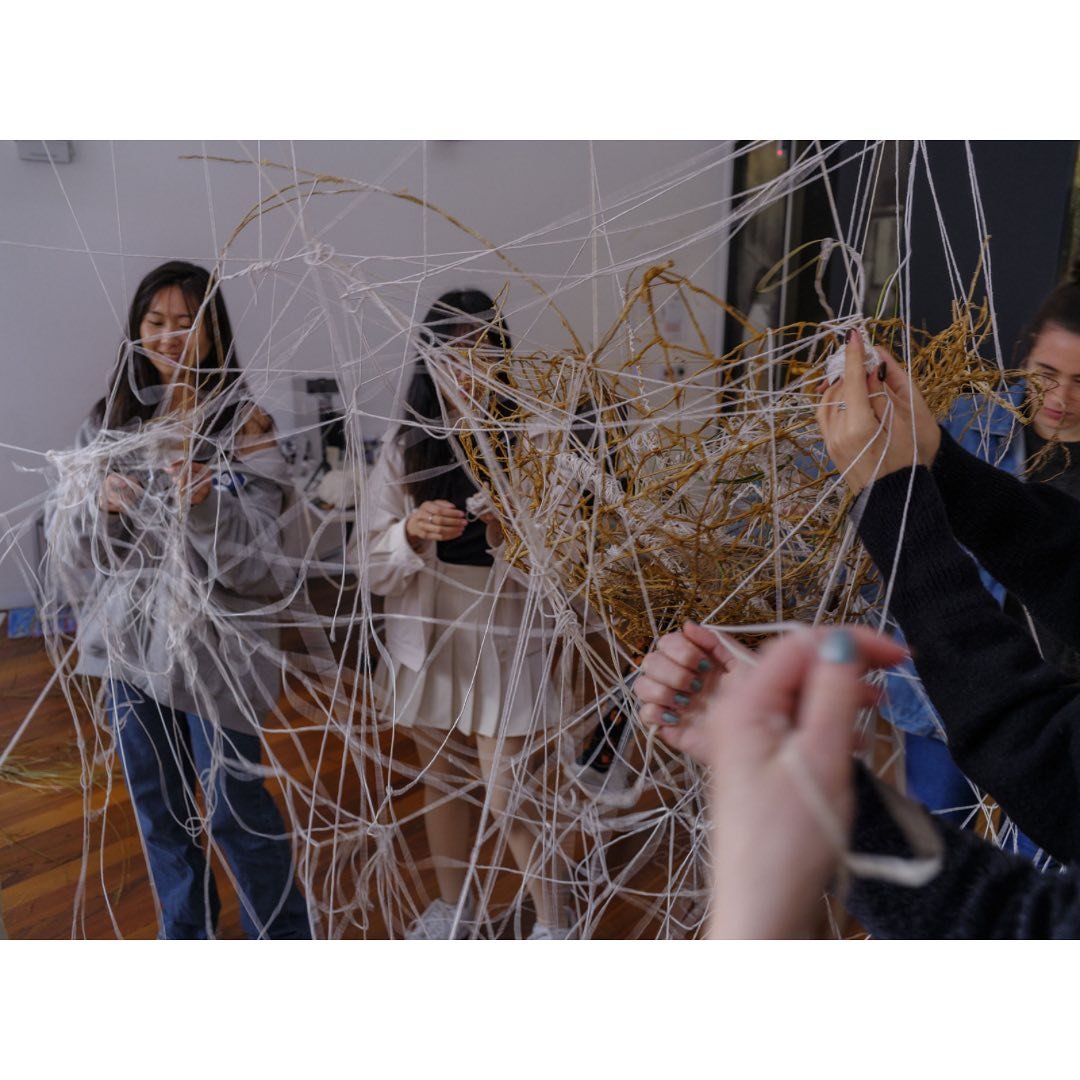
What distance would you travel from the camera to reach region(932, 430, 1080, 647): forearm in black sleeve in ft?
1.80

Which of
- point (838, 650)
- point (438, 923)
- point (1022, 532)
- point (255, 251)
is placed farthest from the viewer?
point (438, 923)

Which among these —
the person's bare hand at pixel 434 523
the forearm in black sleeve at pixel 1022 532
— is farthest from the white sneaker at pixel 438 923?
the forearm in black sleeve at pixel 1022 532

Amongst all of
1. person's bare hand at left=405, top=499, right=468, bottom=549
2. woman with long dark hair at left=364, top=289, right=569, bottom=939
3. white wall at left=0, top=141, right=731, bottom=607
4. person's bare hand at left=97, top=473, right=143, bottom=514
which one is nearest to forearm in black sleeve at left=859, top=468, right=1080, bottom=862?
white wall at left=0, top=141, right=731, bottom=607

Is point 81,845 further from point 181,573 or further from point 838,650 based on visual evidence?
point 838,650

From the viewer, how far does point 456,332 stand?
30.6 inches

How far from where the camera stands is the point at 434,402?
0.85 meters

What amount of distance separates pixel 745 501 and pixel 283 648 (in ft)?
1.59

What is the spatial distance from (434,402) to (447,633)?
0.26m

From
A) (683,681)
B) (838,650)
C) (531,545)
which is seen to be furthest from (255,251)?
(838,650)

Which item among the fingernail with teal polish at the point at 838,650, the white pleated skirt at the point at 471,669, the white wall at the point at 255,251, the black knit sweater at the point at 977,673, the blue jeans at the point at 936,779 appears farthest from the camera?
the blue jeans at the point at 936,779

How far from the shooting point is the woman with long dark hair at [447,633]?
85cm

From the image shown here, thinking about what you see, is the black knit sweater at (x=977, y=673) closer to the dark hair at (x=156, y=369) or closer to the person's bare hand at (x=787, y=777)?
the person's bare hand at (x=787, y=777)

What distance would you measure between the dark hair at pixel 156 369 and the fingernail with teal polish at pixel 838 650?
618 millimetres

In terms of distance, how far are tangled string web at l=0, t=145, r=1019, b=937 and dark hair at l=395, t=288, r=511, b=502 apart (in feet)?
0.09
